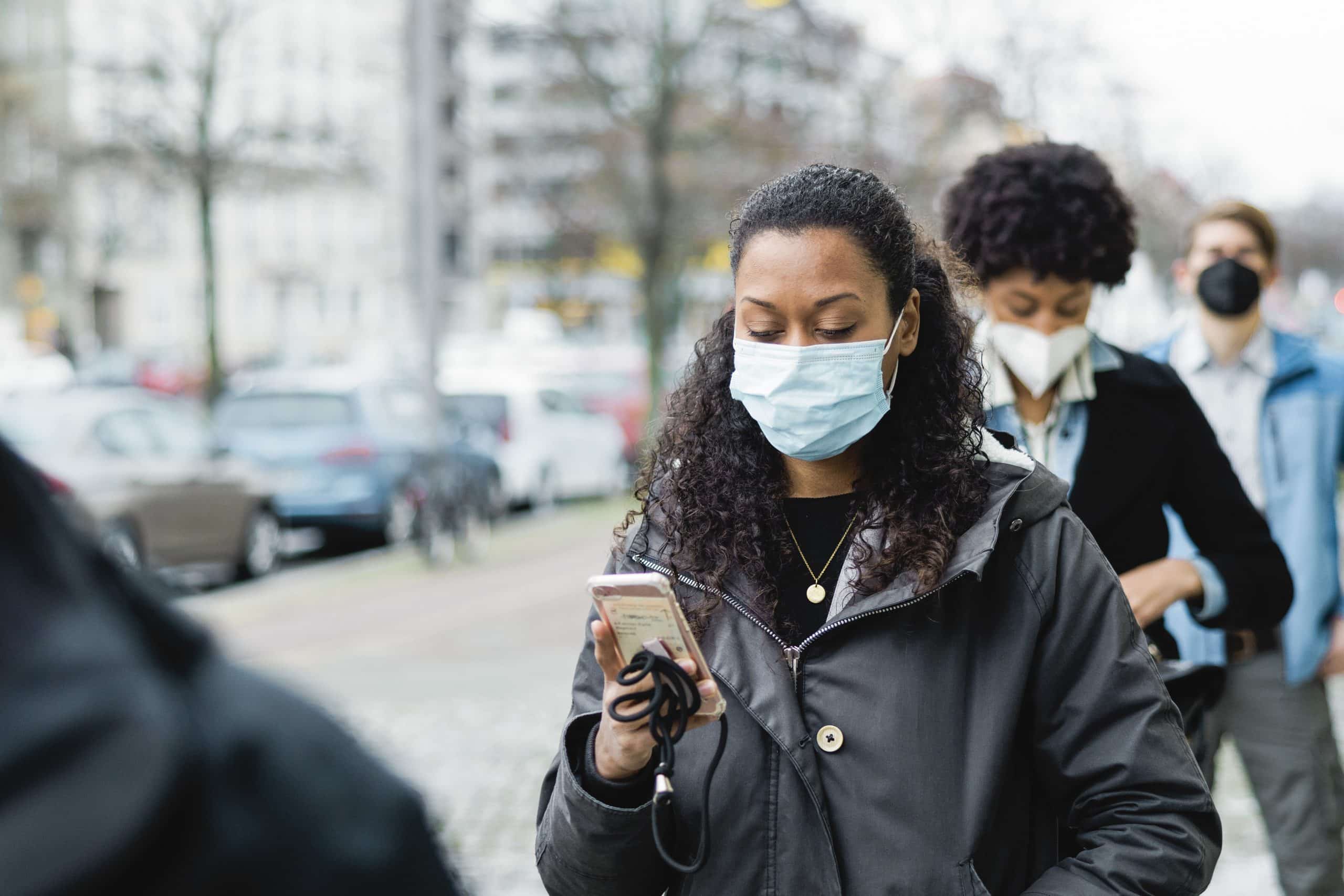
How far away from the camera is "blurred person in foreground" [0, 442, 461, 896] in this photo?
2.04 ft

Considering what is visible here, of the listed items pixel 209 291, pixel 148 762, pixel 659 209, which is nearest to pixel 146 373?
pixel 209 291

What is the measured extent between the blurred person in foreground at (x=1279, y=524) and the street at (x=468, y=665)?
50.2 inches

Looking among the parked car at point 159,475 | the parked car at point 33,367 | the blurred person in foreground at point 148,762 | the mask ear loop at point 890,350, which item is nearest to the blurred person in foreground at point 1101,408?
the mask ear loop at point 890,350

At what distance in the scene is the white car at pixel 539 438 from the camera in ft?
58.6

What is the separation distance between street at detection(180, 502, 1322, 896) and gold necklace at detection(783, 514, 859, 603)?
33.5 inches

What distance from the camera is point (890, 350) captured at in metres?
2.29

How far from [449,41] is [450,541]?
1362 cm

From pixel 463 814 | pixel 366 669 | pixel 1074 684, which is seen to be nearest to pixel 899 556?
pixel 1074 684

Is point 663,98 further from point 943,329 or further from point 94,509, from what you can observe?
point 94,509

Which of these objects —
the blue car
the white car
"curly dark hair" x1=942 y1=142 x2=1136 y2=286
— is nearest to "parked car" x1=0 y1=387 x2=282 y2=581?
the blue car

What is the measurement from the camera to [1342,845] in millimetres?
3814

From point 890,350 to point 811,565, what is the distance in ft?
1.18

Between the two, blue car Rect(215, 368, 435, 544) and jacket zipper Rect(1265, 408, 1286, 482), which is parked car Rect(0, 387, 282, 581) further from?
jacket zipper Rect(1265, 408, 1286, 482)

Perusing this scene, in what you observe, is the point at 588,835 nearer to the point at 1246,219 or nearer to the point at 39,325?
the point at 1246,219
